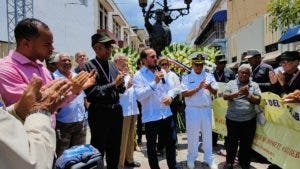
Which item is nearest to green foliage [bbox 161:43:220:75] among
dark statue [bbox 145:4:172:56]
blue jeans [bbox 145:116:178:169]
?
dark statue [bbox 145:4:172:56]

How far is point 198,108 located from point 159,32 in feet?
14.3

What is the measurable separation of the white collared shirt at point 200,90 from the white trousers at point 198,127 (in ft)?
0.32

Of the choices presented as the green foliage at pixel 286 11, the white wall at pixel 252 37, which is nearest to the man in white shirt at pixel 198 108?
the green foliage at pixel 286 11

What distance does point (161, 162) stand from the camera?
24.3 feet

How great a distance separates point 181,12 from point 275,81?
6.02 metres

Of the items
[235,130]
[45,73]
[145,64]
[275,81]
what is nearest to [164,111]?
[145,64]

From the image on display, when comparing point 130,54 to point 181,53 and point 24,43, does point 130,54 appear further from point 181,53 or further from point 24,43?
point 24,43

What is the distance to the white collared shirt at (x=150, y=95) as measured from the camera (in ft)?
19.5

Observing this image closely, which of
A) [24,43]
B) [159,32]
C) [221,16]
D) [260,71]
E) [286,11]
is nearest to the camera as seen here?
A: [24,43]

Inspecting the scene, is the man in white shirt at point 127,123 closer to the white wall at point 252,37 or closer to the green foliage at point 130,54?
the green foliage at point 130,54

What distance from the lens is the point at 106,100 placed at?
17.0ft

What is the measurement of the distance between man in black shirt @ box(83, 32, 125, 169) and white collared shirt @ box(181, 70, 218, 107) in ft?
5.98

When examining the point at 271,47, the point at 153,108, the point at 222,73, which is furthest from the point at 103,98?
the point at 271,47

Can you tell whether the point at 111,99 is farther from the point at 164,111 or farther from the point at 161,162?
the point at 161,162
